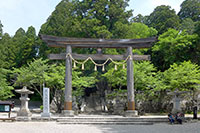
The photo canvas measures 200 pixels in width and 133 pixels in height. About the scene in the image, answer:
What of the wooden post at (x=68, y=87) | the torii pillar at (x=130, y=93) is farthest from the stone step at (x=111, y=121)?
the wooden post at (x=68, y=87)

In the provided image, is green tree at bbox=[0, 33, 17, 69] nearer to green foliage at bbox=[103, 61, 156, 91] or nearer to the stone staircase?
green foliage at bbox=[103, 61, 156, 91]

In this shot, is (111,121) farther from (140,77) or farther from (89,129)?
(140,77)

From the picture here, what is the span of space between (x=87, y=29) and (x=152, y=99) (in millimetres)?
10604

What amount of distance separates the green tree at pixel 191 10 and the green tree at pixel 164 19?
4.68 metres

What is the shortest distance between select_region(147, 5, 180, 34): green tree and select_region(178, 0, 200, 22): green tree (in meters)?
4.68

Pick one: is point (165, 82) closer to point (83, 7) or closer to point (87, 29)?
point (87, 29)

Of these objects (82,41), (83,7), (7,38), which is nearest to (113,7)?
(83,7)

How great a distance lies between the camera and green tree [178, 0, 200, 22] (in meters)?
34.4

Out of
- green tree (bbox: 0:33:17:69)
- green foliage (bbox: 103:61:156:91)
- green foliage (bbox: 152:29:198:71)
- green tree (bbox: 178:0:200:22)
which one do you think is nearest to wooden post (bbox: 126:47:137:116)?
green foliage (bbox: 103:61:156:91)

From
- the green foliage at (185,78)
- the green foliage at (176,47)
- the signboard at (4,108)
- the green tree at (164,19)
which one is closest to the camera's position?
the signboard at (4,108)

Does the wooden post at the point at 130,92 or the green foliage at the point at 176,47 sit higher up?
the green foliage at the point at 176,47

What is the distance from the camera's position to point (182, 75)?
16.2 metres

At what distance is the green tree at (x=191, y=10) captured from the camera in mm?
34406

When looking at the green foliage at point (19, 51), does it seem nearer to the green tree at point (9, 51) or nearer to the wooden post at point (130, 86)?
the green tree at point (9, 51)
